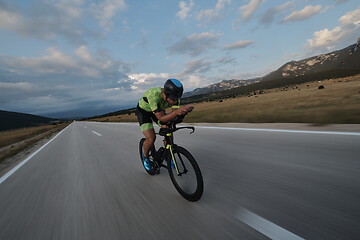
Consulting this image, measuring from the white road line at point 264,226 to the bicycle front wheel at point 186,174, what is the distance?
22.0 inches

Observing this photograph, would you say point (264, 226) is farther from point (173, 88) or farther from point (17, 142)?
point (17, 142)

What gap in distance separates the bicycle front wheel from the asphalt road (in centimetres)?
13

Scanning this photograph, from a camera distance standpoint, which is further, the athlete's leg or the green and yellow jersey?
the athlete's leg

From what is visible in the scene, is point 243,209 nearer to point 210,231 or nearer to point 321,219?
point 210,231

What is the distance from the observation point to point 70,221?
7.77 ft

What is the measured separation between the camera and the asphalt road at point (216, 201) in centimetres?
188

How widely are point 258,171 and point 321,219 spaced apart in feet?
4.48

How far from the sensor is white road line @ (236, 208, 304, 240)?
1688 mm

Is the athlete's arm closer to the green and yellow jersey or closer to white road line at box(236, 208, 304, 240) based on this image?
the green and yellow jersey

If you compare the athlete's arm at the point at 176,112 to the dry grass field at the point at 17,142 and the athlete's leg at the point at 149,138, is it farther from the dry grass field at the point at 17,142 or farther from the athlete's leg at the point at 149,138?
the dry grass field at the point at 17,142

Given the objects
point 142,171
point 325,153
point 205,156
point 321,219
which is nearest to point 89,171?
point 142,171

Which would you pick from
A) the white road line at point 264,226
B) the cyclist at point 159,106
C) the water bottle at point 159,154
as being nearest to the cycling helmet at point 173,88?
the cyclist at point 159,106

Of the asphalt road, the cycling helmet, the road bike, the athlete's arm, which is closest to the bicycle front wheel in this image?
the road bike

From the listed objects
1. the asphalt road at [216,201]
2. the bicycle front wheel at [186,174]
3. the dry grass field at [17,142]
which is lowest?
the dry grass field at [17,142]
